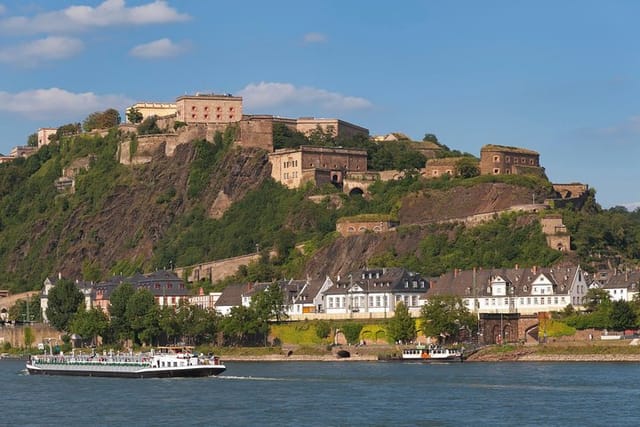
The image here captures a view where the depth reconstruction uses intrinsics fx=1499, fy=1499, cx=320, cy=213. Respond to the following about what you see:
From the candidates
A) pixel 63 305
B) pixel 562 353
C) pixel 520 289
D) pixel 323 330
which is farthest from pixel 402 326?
pixel 63 305

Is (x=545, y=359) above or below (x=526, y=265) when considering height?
below

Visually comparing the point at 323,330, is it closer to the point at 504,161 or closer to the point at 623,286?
the point at 623,286

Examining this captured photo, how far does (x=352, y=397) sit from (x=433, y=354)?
2603cm

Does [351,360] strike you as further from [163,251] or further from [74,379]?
[163,251]

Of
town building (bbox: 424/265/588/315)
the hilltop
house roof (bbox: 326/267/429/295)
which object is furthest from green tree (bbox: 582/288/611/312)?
house roof (bbox: 326/267/429/295)

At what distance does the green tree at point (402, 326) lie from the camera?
332 ft

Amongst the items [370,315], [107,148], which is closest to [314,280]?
[370,315]

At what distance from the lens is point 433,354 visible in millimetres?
96688

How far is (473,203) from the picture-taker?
12850 cm

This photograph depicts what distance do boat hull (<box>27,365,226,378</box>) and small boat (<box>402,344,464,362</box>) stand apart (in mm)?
14349

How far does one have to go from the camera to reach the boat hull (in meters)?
88.0

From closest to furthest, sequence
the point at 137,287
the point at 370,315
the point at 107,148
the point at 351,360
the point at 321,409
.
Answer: the point at 321,409 < the point at 351,360 < the point at 370,315 < the point at 137,287 < the point at 107,148

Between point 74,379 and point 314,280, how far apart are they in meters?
29.6

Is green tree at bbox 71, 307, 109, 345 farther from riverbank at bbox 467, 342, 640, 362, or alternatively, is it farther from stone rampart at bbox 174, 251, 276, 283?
riverbank at bbox 467, 342, 640, 362
